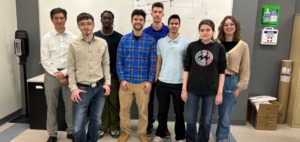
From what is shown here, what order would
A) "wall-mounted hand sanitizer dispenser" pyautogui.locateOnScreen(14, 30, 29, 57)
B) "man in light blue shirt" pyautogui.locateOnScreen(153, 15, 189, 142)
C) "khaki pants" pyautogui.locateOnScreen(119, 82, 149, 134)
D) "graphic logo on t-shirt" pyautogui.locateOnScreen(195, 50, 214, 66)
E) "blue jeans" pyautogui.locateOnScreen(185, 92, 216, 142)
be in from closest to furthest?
"graphic logo on t-shirt" pyautogui.locateOnScreen(195, 50, 214, 66)
"blue jeans" pyautogui.locateOnScreen(185, 92, 216, 142)
"man in light blue shirt" pyautogui.locateOnScreen(153, 15, 189, 142)
"khaki pants" pyautogui.locateOnScreen(119, 82, 149, 134)
"wall-mounted hand sanitizer dispenser" pyautogui.locateOnScreen(14, 30, 29, 57)

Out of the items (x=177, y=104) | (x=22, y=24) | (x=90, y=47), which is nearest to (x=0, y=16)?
(x=22, y=24)

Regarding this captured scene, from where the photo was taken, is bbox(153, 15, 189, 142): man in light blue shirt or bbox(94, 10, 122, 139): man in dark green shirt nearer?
bbox(153, 15, 189, 142): man in light blue shirt

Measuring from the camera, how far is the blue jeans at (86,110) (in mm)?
2143

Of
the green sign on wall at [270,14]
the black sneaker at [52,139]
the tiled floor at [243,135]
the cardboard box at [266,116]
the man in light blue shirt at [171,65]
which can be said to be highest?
the green sign on wall at [270,14]

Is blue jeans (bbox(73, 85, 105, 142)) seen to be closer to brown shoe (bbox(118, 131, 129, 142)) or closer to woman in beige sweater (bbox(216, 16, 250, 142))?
brown shoe (bbox(118, 131, 129, 142))

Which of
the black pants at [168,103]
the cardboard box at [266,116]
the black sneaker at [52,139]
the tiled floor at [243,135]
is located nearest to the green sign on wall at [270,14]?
the cardboard box at [266,116]

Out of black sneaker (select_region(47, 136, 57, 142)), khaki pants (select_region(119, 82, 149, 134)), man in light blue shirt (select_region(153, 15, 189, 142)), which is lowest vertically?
black sneaker (select_region(47, 136, 57, 142))

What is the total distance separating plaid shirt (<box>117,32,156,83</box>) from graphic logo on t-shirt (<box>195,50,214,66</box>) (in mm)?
507

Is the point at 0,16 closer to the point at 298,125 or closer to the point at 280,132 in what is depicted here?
the point at 280,132

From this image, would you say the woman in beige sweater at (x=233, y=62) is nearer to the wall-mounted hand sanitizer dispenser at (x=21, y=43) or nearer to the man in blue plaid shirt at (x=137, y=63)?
the man in blue plaid shirt at (x=137, y=63)

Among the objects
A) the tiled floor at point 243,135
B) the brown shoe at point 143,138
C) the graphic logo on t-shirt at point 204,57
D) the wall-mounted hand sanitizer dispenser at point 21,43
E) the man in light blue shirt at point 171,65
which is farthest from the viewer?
the wall-mounted hand sanitizer dispenser at point 21,43

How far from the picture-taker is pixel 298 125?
324 centimetres

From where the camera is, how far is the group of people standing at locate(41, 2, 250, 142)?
6.89ft

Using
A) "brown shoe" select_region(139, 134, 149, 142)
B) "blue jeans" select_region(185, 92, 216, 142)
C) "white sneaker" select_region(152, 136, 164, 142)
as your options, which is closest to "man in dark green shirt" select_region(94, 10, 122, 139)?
"brown shoe" select_region(139, 134, 149, 142)
